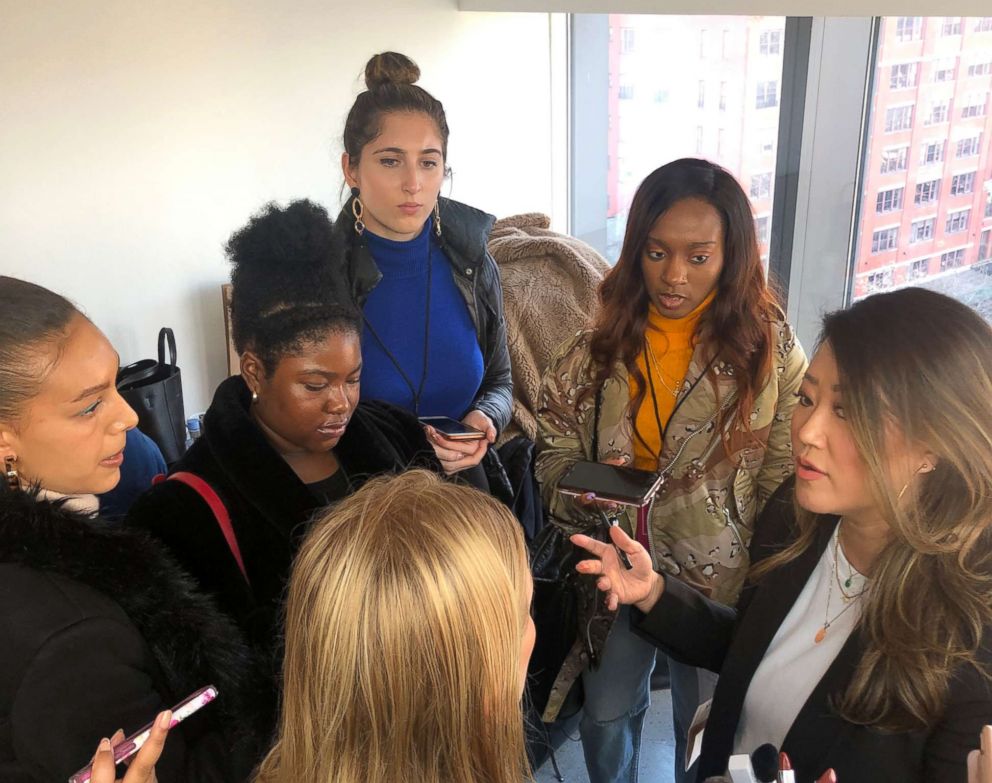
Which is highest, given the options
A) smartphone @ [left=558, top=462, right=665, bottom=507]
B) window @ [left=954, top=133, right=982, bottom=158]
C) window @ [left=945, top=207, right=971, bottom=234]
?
window @ [left=954, top=133, right=982, bottom=158]

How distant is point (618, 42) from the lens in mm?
3373

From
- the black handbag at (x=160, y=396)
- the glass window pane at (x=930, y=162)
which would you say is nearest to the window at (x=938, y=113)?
the glass window pane at (x=930, y=162)

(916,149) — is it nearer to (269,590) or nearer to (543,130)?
(543,130)

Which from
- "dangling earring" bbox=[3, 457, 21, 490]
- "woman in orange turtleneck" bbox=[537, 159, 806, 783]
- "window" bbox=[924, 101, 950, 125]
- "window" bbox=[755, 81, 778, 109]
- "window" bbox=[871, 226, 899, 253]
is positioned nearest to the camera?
"dangling earring" bbox=[3, 457, 21, 490]

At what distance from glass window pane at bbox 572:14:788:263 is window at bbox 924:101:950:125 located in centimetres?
12

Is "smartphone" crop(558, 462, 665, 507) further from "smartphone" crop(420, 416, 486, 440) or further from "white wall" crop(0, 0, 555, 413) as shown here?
"white wall" crop(0, 0, 555, 413)

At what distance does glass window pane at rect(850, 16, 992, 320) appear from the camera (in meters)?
2.37

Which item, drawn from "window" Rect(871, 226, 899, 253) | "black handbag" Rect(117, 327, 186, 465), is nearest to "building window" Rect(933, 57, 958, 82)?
"window" Rect(871, 226, 899, 253)

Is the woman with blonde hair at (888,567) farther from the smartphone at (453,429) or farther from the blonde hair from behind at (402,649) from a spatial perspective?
the smartphone at (453,429)

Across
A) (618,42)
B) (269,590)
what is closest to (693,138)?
(618,42)

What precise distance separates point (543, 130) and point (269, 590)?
2848mm

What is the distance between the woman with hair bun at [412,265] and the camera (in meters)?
1.71

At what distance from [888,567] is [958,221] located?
1858 millimetres

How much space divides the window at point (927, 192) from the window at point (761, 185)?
468 millimetres
